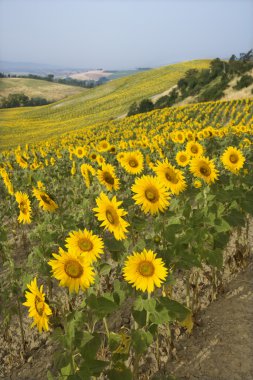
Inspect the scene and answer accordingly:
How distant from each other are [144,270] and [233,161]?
10.2ft

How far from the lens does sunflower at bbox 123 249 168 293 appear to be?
9.44ft

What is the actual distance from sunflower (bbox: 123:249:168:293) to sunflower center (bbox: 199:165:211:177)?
200 centimetres

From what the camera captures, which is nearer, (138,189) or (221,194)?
(138,189)

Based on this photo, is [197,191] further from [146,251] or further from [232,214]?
[146,251]

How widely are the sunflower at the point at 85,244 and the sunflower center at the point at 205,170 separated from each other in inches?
79.6

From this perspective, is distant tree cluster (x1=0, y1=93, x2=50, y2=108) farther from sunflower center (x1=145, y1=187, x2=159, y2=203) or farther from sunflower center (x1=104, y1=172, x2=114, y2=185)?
sunflower center (x1=145, y1=187, x2=159, y2=203)

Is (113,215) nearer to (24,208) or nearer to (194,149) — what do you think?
(24,208)

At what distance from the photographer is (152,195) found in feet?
12.0

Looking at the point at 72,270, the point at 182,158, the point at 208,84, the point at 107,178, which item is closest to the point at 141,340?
the point at 72,270

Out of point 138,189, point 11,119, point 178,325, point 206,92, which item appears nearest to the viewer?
point 138,189

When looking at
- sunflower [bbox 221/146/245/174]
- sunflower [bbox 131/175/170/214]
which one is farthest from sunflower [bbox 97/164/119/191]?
sunflower [bbox 221/146/245/174]

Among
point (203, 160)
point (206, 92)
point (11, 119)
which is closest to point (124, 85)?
point (11, 119)

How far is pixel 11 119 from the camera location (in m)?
74.9

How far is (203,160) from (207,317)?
77.2 inches
